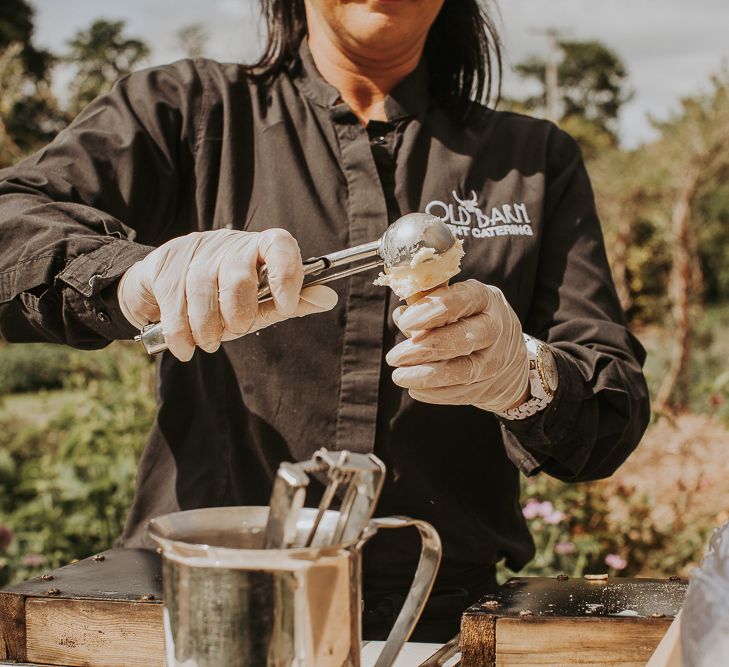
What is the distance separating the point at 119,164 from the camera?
5.18 ft

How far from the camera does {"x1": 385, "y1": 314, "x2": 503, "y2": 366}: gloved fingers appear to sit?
4.05 ft

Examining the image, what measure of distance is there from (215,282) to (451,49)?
1.02m

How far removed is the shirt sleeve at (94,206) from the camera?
1.30 metres

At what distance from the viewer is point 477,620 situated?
1.06m

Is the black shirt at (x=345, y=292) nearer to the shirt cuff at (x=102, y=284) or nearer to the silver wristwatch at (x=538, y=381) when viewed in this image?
the silver wristwatch at (x=538, y=381)

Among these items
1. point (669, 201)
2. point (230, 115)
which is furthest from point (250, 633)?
point (669, 201)

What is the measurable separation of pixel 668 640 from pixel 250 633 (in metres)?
0.40

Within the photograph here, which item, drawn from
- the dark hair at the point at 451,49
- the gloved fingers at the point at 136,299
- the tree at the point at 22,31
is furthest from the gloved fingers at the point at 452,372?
the tree at the point at 22,31

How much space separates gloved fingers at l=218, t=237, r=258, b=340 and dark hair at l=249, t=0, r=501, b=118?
30.0 inches

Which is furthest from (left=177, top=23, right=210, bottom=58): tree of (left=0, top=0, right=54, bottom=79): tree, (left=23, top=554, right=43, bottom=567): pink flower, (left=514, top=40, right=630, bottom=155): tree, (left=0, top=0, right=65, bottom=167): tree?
(left=514, top=40, right=630, bottom=155): tree

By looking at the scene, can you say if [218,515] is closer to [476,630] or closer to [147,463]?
[476,630]

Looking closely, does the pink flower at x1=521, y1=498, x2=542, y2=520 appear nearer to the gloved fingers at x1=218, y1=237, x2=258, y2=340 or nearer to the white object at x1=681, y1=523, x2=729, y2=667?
the gloved fingers at x1=218, y1=237, x2=258, y2=340

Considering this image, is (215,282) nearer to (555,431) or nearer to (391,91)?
(555,431)

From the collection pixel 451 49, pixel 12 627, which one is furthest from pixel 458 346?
pixel 451 49
